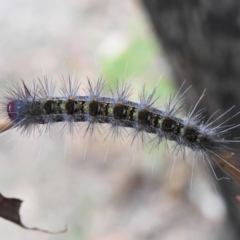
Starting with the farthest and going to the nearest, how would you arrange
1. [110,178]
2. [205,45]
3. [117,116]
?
1. [110,178]
2. [205,45]
3. [117,116]

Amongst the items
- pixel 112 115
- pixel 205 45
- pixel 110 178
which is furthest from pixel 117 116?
pixel 110 178

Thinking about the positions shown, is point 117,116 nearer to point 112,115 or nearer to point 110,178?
point 112,115

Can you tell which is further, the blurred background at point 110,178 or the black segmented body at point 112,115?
the blurred background at point 110,178

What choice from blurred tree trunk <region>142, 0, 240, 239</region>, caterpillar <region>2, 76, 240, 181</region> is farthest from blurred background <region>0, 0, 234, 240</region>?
caterpillar <region>2, 76, 240, 181</region>

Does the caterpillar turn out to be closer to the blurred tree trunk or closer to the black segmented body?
the black segmented body

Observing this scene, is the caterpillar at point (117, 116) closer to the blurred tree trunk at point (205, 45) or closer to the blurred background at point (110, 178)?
the blurred tree trunk at point (205, 45)

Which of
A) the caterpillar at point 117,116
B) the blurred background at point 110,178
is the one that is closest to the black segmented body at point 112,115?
the caterpillar at point 117,116

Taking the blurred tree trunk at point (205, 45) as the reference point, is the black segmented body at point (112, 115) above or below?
below

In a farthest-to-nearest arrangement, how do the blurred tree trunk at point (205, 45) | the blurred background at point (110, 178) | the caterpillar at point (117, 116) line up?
the blurred background at point (110, 178) < the blurred tree trunk at point (205, 45) < the caterpillar at point (117, 116)
